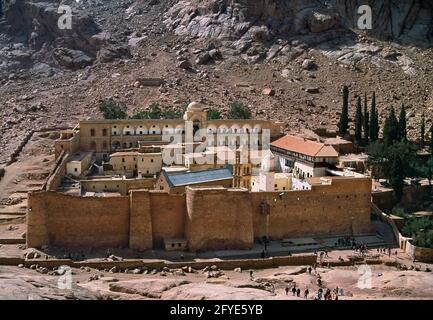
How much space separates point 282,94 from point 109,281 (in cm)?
3993

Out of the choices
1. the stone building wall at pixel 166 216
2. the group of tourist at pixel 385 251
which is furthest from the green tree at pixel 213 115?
the group of tourist at pixel 385 251

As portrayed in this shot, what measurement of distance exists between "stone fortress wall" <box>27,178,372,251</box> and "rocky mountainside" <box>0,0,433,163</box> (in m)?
22.2

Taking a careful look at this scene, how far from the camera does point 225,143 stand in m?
49.2

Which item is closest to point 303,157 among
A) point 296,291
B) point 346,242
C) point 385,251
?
point 346,242

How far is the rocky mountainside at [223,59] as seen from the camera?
63500mm

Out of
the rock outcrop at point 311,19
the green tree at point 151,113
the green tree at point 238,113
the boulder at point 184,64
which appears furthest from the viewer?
the rock outcrop at point 311,19

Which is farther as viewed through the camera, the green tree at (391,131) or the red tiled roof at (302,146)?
the green tree at (391,131)

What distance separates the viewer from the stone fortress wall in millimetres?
A: 33406

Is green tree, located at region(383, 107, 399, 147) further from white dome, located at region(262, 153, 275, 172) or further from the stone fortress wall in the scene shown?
white dome, located at region(262, 153, 275, 172)

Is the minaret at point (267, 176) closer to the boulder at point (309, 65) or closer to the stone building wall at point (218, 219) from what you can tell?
the stone building wall at point (218, 219)

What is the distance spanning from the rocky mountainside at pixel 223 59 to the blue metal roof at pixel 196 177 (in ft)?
66.1

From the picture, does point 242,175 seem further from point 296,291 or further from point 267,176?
point 296,291

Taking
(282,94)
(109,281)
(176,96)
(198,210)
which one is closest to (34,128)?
(176,96)

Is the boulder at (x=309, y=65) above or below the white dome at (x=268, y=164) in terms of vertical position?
above
